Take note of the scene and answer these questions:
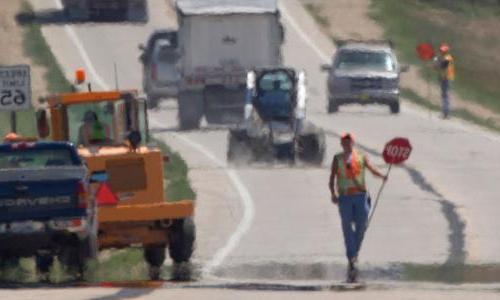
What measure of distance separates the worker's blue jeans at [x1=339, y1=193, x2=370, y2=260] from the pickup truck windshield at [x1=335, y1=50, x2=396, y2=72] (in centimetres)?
2941

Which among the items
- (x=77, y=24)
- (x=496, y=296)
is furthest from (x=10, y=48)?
(x=496, y=296)

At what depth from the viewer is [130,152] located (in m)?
22.2

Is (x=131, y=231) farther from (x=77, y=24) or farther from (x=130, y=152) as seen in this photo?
(x=77, y=24)

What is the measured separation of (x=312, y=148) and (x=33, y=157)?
52.3ft

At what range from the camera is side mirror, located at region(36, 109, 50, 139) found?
71.8ft

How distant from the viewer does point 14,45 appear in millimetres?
65500

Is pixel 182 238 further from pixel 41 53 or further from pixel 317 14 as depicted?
pixel 317 14

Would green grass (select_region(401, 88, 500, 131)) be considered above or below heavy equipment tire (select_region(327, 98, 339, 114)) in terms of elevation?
below

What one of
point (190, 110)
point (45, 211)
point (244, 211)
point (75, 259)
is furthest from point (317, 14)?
point (45, 211)

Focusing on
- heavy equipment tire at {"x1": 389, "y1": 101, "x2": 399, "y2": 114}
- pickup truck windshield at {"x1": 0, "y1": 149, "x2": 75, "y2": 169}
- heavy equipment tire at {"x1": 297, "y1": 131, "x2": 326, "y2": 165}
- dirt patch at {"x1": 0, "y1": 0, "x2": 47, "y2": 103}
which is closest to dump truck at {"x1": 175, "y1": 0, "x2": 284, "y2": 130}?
heavy equipment tire at {"x1": 389, "y1": 101, "x2": 399, "y2": 114}

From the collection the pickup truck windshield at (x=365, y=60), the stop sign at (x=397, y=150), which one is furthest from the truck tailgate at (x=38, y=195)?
the pickup truck windshield at (x=365, y=60)

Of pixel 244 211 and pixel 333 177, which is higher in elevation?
pixel 333 177

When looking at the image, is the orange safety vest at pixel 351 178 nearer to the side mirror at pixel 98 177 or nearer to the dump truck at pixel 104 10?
the side mirror at pixel 98 177

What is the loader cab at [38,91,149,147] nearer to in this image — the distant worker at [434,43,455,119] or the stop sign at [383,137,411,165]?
the stop sign at [383,137,411,165]
